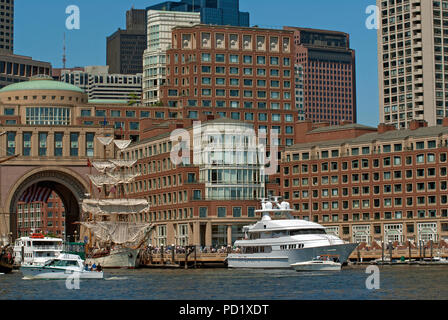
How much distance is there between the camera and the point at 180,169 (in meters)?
183

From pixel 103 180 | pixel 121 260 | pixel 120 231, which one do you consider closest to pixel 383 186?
pixel 103 180

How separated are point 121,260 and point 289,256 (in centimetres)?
3283

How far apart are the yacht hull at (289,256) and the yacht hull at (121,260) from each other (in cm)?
2081

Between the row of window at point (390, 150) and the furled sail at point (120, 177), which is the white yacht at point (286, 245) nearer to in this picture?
the furled sail at point (120, 177)

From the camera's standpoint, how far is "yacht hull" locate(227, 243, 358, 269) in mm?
124312

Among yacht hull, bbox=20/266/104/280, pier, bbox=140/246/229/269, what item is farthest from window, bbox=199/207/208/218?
yacht hull, bbox=20/266/104/280

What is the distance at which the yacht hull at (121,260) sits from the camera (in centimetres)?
14662

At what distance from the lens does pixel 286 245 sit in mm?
127750

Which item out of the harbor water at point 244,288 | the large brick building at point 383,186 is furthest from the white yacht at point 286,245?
the large brick building at point 383,186

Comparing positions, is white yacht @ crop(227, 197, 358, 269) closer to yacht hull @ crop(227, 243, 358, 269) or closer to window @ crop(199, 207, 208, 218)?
yacht hull @ crop(227, 243, 358, 269)

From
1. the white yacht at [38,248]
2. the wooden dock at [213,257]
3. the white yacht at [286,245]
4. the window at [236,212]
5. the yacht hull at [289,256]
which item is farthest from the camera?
the window at [236,212]

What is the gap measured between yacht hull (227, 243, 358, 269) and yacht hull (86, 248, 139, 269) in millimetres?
20806
